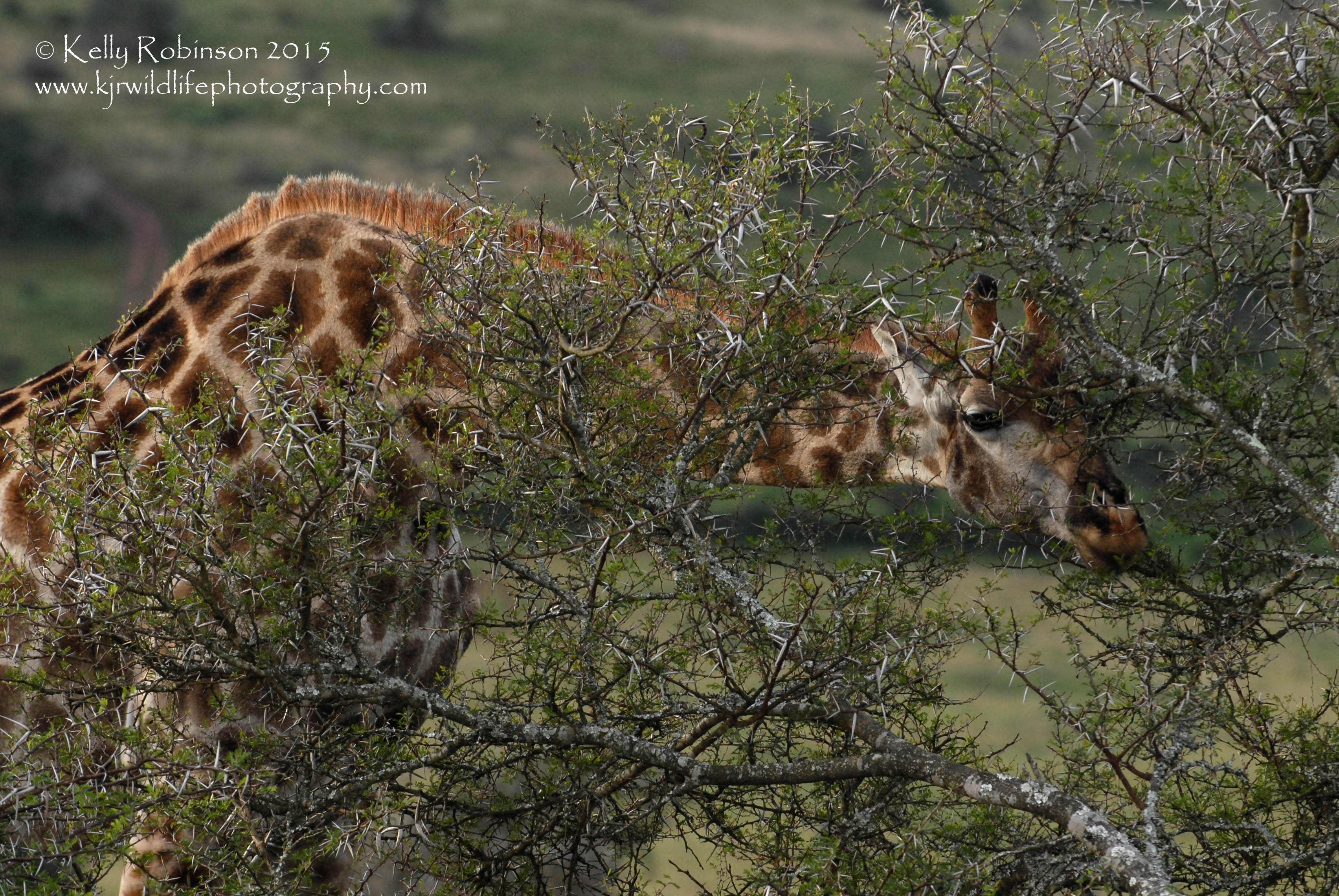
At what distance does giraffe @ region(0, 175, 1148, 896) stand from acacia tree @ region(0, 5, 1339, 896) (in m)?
0.34

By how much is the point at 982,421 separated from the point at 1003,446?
0.41 feet

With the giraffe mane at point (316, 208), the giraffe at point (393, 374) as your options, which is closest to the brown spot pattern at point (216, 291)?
the giraffe at point (393, 374)

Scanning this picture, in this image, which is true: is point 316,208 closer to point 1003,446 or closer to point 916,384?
point 916,384

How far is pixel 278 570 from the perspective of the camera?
2367mm

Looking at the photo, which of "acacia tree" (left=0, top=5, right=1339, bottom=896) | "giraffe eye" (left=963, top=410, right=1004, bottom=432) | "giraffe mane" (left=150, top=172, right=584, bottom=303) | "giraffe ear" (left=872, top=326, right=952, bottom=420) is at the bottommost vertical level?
"acacia tree" (left=0, top=5, right=1339, bottom=896)

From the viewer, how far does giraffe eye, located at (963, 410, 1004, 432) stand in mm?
3223

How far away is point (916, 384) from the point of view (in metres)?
3.43

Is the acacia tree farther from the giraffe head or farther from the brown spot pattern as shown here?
the brown spot pattern

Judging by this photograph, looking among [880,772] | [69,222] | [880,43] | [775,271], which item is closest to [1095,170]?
[880,43]

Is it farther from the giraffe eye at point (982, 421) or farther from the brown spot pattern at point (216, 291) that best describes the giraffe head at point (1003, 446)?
the brown spot pattern at point (216, 291)

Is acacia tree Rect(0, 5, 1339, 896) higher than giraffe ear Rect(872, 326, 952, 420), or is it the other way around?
giraffe ear Rect(872, 326, 952, 420)

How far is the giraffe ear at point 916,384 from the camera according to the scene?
10.3ft

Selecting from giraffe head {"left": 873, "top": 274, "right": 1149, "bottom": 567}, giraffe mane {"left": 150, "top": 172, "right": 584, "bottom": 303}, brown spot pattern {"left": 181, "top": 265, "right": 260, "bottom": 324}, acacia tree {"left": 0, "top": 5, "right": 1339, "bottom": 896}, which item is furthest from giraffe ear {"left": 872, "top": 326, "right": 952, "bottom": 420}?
brown spot pattern {"left": 181, "top": 265, "right": 260, "bottom": 324}

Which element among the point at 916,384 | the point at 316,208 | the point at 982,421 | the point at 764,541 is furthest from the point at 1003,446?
the point at 316,208
